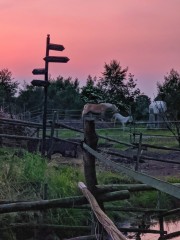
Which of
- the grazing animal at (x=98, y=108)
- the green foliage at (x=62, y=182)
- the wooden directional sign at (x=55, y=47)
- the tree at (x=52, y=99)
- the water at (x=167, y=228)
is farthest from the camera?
the tree at (x=52, y=99)

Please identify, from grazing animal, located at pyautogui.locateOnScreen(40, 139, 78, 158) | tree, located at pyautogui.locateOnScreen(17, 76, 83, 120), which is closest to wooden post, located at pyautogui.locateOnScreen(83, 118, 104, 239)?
grazing animal, located at pyautogui.locateOnScreen(40, 139, 78, 158)

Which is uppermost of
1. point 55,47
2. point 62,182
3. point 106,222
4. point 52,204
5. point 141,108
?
point 55,47

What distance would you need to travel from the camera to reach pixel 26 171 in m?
7.41

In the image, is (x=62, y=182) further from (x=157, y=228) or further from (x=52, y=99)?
(x=52, y=99)

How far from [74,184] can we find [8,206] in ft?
10.2

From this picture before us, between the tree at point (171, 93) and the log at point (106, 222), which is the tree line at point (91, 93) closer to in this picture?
the tree at point (171, 93)

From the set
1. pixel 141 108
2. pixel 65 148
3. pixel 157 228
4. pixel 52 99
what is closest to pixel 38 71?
pixel 65 148

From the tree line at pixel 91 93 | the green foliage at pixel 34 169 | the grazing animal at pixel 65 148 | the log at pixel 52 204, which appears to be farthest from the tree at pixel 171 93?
the log at pixel 52 204

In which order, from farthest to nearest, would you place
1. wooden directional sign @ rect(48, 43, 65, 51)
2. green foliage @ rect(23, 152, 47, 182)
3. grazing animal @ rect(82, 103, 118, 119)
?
1. grazing animal @ rect(82, 103, 118, 119)
2. wooden directional sign @ rect(48, 43, 65, 51)
3. green foliage @ rect(23, 152, 47, 182)

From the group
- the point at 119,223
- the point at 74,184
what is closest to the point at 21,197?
the point at 74,184

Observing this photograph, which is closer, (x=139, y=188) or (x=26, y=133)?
(x=139, y=188)

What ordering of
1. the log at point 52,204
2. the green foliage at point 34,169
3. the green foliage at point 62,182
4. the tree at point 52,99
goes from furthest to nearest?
the tree at point 52,99 < the green foliage at point 34,169 < the green foliage at point 62,182 < the log at point 52,204

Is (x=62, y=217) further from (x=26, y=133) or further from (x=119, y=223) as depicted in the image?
(x=26, y=133)

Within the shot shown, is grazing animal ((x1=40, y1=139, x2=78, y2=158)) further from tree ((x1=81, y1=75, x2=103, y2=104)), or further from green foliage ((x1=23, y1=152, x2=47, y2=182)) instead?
tree ((x1=81, y1=75, x2=103, y2=104))
